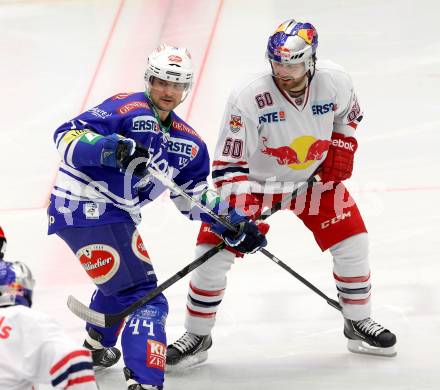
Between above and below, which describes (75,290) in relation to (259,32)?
below

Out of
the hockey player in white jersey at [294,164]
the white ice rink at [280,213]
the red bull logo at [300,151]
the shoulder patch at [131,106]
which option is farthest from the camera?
the white ice rink at [280,213]

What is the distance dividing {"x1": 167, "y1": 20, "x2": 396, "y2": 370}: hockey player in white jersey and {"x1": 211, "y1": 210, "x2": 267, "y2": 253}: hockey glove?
0.17 meters

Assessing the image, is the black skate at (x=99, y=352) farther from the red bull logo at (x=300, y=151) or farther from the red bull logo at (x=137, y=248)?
the red bull logo at (x=300, y=151)

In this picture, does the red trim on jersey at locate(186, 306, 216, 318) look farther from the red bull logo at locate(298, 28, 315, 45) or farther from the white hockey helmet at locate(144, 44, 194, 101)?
the red bull logo at locate(298, 28, 315, 45)

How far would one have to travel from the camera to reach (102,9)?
779 cm

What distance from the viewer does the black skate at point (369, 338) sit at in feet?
13.9

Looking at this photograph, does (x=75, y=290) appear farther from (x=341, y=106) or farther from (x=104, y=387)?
(x=341, y=106)

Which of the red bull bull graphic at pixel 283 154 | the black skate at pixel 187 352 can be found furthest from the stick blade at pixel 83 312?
the red bull bull graphic at pixel 283 154

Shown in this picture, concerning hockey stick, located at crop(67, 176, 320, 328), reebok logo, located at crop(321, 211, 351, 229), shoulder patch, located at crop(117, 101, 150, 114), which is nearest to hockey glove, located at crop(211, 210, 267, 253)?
hockey stick, located at crop(67, 176, 320, 328)

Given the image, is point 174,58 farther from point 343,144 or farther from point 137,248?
point 343,144

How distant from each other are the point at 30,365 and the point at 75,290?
2.22 m

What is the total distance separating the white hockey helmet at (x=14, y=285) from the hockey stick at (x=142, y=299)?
93cm

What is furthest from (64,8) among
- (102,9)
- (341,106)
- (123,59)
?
(341,106)

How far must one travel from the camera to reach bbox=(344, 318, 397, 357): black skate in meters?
4.23
